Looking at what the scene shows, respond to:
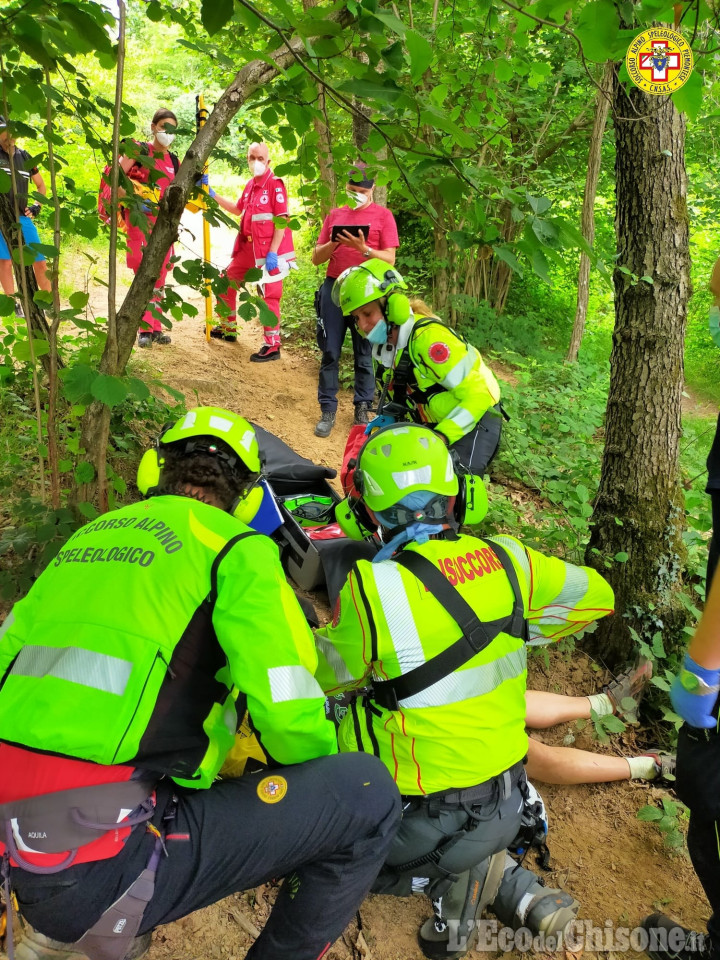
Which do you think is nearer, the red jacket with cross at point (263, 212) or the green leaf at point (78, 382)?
the green leaf at point (78, 382)

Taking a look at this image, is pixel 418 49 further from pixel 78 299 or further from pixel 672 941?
pixel 672 941

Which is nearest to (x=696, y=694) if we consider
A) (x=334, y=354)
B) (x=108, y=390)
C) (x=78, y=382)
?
(x=108, y=390)

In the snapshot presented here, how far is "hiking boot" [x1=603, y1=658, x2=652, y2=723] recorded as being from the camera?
2959mm

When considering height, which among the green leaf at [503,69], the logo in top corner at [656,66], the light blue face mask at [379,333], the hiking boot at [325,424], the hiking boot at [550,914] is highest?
the logo in top corner at [656,66]

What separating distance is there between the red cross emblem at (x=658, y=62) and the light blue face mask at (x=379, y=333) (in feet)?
5.61

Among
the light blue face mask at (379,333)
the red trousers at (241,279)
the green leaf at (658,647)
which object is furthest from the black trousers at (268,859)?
the red trousers at (241,279)

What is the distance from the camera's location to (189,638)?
1.43m

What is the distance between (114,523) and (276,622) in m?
0.48

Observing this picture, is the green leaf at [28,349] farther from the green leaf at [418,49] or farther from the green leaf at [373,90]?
the green leaf at [418,49]

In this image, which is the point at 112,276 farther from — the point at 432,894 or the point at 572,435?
the point at 572,435

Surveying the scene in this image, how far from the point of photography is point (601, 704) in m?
2.87

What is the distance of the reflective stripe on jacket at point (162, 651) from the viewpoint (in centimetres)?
132

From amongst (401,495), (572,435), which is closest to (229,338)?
(572,435)

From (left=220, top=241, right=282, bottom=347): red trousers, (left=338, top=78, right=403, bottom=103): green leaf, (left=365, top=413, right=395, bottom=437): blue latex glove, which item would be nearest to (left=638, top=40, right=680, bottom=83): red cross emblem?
(left=338, top=78, right=403, bottom=103): green leaf
